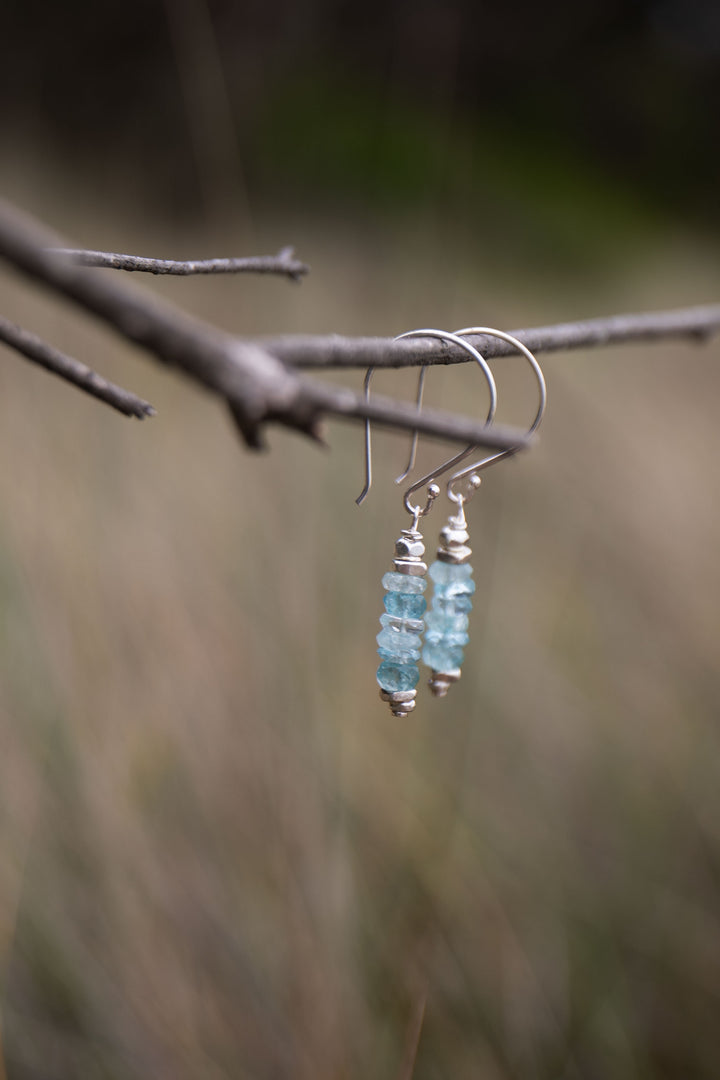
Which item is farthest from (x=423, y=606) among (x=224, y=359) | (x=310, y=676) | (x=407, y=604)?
(x=310, y=676)

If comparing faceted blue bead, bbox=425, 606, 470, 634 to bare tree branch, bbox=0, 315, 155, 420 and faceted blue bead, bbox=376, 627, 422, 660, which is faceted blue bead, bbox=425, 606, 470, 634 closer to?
faceted blue bead, bbox=376, 627, 422, 660

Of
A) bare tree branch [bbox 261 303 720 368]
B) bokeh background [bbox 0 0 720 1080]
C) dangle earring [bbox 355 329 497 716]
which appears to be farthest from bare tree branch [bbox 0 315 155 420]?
bokeh background [bbox 0 0 720 1080]

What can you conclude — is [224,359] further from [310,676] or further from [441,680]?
[310,676]

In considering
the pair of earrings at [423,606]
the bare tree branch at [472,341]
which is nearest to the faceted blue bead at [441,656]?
the pair of earrings at [423,606]

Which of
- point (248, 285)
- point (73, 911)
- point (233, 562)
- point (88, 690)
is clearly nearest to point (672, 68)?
point (248, 285)

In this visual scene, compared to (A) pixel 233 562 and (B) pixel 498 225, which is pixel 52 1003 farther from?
(B) pixel 498 225
